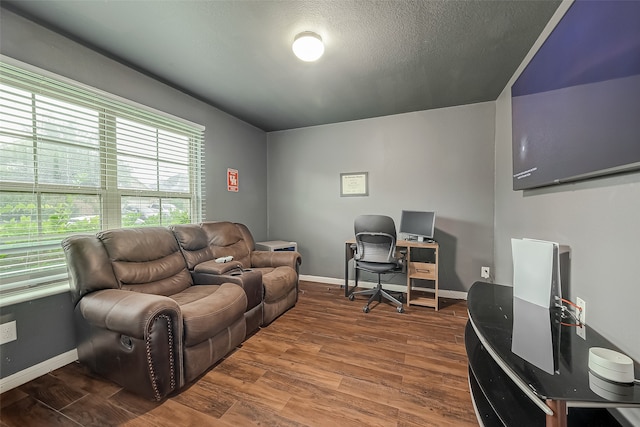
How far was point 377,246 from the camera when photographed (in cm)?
287

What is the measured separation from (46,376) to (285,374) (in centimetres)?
166

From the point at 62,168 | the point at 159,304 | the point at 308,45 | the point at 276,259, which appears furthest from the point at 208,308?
the point at 308,45

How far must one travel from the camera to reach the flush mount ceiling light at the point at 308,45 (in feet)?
5.86

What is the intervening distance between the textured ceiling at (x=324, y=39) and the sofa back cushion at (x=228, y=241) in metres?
1.56

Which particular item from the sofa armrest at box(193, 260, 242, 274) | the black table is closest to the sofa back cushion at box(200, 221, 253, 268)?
the sofa armrest at box(193, 260, 242, 274)

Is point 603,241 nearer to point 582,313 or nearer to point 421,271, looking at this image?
point 582,313

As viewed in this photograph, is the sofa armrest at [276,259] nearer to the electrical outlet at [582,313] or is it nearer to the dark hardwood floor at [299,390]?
the dark hardwood floor at [299,390]

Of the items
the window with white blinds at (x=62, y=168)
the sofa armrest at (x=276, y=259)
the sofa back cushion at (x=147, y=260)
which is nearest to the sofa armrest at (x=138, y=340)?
the sofa back cushion at (x=147, y=260)

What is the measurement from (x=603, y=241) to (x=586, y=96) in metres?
0.68

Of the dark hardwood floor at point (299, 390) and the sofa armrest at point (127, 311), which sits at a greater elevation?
the sofa armrest at point (127, 311)

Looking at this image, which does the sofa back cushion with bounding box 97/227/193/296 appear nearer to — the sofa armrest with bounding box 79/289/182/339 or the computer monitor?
the sofa armrest with bounding box 79/289/182/339

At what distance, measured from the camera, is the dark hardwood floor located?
4.46ft

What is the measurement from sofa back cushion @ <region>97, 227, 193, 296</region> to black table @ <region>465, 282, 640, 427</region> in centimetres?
230

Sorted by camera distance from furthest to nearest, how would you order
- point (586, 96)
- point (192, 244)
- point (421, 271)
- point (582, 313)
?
1. point (421, 271)
2. point (192, 244)
3. point (582, 313)
4. point (586, 96)
